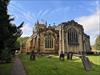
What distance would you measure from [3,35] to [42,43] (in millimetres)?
50641

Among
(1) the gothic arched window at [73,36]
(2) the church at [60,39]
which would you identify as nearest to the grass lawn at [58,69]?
(2) the church at [60,39]

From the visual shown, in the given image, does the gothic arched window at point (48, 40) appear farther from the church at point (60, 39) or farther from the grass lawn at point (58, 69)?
the grass lawn at point (58, 69)

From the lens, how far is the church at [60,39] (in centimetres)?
7119

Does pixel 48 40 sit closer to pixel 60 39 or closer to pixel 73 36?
pixel 60 39

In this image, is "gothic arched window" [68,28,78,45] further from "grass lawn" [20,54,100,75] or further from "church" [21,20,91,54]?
"grass lawn" [20,54,100,75]

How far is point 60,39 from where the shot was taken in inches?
2859

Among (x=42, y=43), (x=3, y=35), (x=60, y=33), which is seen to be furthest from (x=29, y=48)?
(x=3, y=35)

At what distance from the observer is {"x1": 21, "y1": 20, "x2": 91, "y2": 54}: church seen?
2803 inches

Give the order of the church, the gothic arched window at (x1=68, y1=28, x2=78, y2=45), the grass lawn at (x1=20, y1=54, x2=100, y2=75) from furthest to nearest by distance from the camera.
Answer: the gothic arched window at (x1=68, y1=28, x2=78, y2=45) < the church < the grass lawn at (x1=20, y1=54, x2=100, y2=75)

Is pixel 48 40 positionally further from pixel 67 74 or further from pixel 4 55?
pixel 67 74

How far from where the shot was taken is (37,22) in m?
95.2

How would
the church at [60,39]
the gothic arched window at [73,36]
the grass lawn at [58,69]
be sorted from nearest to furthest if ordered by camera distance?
the grass lawn at [58,69] → the church at [60,39] → the gothic arched window at [73,36]

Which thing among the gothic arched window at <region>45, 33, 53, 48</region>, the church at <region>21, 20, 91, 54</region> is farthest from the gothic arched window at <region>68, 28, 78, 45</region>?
the gothic arched window at <region>45, 33, 53, 48</region>

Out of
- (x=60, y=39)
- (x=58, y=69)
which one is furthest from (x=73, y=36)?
(x=58, y=69)
